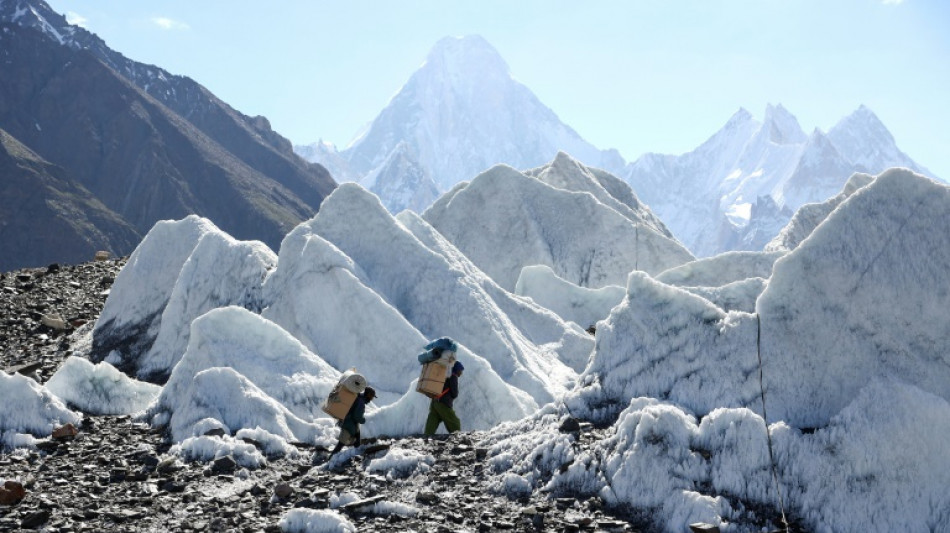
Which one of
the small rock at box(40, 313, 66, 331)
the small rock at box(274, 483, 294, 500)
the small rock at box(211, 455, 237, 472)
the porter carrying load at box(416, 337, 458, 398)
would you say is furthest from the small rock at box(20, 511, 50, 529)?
the small rock at box(40, 313, 66, 331)

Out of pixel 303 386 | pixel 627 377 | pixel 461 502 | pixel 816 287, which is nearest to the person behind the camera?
pixel 461 502

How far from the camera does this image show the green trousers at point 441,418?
13.9m

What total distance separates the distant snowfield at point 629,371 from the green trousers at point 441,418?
0.61 meters

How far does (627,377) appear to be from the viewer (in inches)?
470

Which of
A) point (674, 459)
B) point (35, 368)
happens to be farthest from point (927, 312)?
point (35, 368)

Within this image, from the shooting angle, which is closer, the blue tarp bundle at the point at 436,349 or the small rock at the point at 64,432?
the small rock at the point at 64,432

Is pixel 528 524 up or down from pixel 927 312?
down

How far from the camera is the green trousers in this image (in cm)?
1391

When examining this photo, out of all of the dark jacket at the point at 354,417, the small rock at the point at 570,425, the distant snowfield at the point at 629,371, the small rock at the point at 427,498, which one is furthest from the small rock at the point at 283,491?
the small rock at the point at 570,425

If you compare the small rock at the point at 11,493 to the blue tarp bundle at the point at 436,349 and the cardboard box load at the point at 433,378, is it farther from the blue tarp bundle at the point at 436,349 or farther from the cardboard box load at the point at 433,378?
the blue tarp bundle at the point at 436,349

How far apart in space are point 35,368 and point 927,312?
68.7 ft

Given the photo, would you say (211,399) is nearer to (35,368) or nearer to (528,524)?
(528,524)

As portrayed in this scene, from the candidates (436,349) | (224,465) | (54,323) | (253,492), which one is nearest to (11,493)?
(224,465)

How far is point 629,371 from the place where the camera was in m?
12.0
